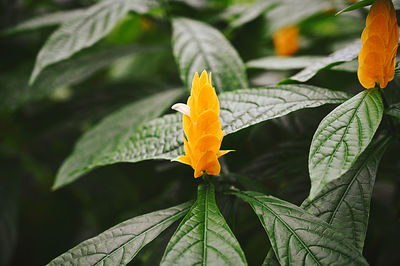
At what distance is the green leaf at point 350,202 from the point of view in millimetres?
509

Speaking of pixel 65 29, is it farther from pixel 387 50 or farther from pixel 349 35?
pixel 349 35

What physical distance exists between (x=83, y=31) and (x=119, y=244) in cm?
67

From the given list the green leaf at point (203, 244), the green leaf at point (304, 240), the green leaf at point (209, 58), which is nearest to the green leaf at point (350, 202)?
the green leaf at point (304, 240)

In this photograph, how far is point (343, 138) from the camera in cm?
48

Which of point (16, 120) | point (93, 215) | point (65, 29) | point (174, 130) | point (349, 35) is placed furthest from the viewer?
point (93, 215)

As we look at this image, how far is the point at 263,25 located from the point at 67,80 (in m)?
0.71

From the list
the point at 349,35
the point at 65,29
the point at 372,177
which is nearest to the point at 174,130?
the point at 372,177

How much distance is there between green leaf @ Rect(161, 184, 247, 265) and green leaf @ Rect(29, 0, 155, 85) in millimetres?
613

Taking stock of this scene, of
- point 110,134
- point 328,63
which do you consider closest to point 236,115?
point 328,63

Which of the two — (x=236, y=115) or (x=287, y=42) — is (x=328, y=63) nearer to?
(x=236, y=115)

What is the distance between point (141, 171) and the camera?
137 cm

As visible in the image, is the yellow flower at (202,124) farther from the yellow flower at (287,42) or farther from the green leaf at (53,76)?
the yellow flower at (287,42)

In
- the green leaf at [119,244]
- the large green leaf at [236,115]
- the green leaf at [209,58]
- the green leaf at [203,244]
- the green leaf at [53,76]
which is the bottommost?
the green leaf at [203,244]

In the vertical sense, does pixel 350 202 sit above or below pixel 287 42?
below
